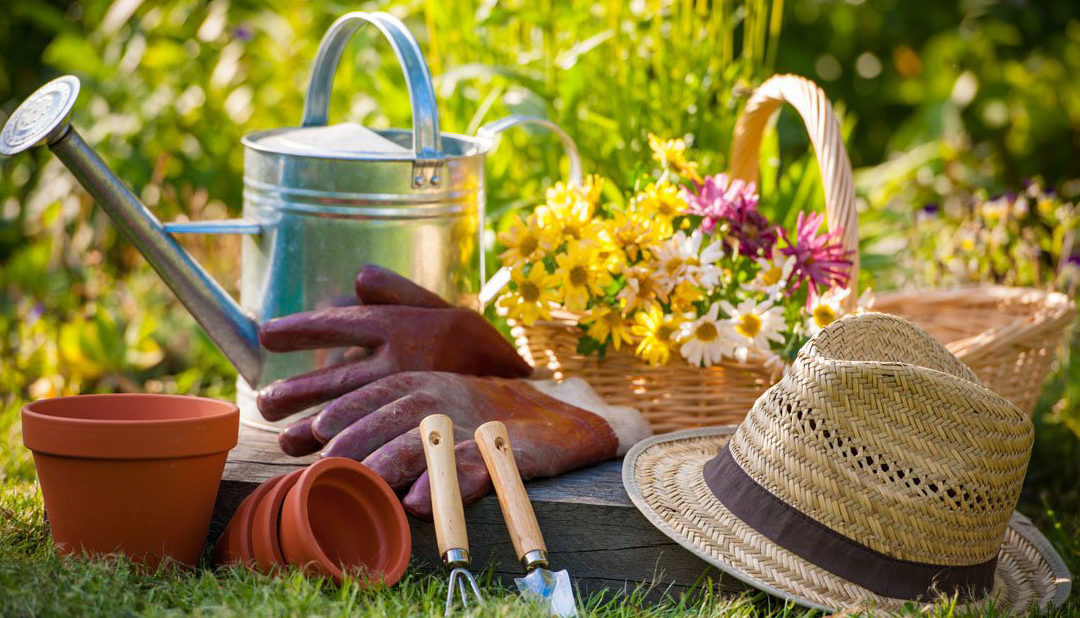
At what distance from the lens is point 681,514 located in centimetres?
149

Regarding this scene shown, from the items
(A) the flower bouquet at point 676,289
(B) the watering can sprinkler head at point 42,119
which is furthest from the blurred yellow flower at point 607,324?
(B) the watering can sprinkler head at point 42,119

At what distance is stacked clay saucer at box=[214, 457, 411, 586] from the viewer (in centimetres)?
136

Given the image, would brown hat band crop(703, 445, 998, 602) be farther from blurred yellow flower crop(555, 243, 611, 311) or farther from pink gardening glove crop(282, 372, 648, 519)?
blurred yellow flower crop(555, 243, 611, 311)

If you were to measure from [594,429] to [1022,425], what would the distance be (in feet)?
2.12

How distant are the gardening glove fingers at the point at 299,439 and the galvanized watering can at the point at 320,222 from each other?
0.76 feet

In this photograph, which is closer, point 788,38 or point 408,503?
point 408,503

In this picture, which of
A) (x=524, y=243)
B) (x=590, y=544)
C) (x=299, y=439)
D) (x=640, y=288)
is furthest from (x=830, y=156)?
(x=299, y=439)

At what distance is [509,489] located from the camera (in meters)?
1.46

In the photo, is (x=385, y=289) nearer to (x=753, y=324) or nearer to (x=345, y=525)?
(x=345, y=525)

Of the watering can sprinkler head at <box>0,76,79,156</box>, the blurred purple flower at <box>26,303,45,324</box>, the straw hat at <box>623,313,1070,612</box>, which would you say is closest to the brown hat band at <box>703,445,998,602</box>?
the straw hat at <box>623,313,1070,612</box>

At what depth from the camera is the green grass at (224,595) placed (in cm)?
123

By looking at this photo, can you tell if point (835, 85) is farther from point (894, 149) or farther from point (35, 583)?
point (35, 583)

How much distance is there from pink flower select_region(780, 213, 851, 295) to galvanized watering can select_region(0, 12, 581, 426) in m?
0.58

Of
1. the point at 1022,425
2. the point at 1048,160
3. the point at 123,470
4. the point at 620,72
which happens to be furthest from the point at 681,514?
the point at 1048,160
